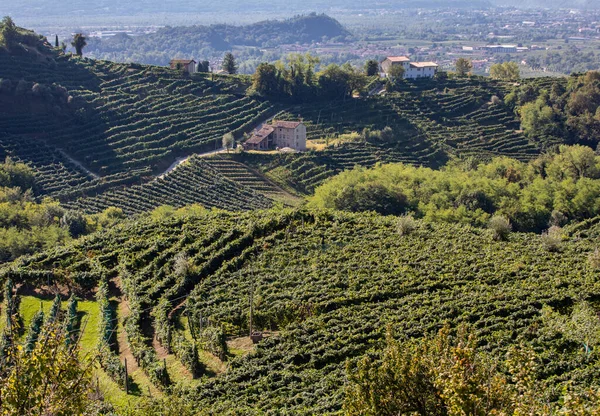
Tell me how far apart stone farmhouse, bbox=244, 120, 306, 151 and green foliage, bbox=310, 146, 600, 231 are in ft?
55.1

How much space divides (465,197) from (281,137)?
32084 mm

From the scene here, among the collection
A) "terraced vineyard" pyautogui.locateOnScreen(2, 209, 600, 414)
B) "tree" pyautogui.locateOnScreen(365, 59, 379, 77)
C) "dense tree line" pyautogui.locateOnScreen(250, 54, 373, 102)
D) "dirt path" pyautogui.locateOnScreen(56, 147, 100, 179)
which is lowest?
"dirt path" pyautogui.locateOnScreen(56, 147, 100, 179)

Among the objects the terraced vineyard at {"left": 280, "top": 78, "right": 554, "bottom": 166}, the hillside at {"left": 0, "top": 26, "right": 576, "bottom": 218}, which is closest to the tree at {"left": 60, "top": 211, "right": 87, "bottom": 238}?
the hillside at {"left": 0, "top": 26, "right": 576, "bottom": 218}

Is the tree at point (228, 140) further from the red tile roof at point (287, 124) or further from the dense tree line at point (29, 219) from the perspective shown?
the dense tree line at point (29, 219)

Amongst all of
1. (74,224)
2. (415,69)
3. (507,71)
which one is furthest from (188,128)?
(507,71)

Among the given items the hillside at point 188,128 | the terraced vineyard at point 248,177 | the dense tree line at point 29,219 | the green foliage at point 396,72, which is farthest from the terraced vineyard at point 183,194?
the green foliage at point 396,72

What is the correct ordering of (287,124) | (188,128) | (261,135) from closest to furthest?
(261,135)
(287,124)
(188,128)

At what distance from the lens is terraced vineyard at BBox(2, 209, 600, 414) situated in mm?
27203

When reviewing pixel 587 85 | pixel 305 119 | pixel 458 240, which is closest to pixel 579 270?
pixel 458 240

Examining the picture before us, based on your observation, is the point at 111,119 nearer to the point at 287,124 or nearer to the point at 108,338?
the point at 287,124

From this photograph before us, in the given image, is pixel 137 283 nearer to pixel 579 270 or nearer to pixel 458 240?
pixel 458 240

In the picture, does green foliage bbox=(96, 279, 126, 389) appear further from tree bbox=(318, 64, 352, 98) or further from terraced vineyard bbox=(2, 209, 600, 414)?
tree bbox=(318, 64, 352, 98)

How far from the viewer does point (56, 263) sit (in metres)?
40.6

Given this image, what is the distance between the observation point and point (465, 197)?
62125mm
